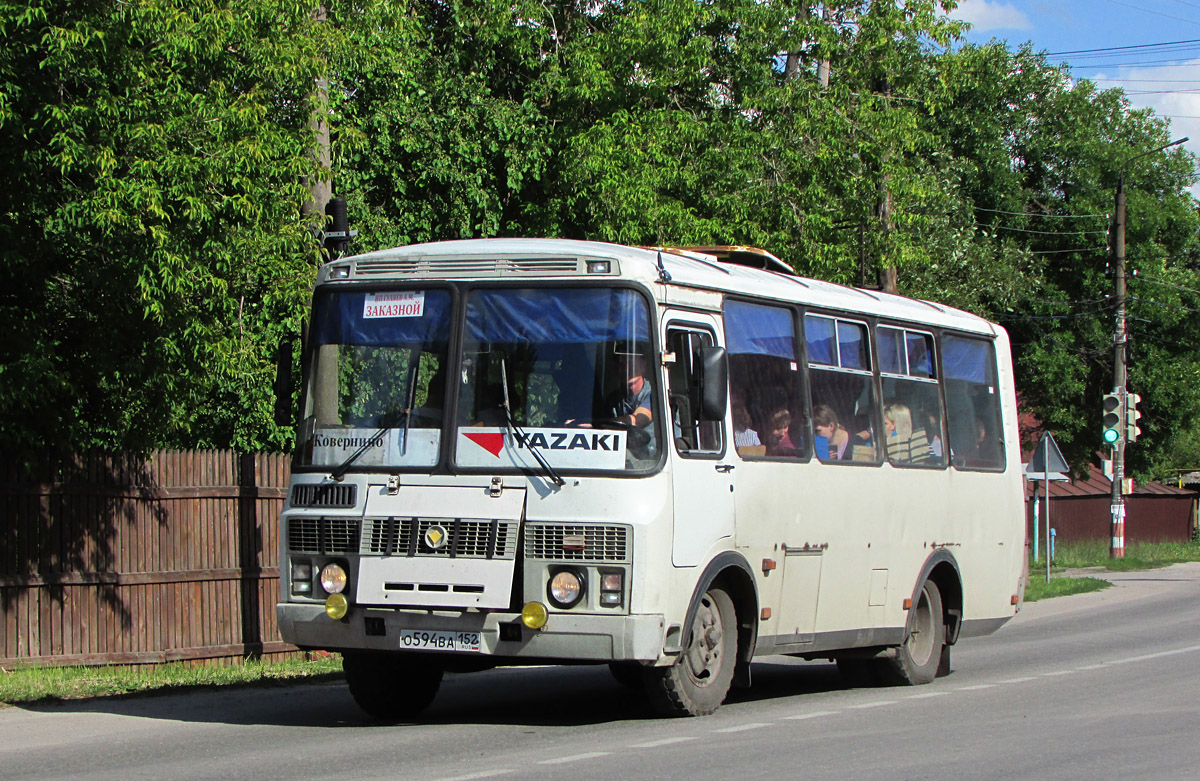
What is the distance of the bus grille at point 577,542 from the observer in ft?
30.1

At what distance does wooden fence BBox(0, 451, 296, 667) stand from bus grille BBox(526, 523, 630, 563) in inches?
267

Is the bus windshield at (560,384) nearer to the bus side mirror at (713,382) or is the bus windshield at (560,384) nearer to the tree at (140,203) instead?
the bus side mirror at (713,382)

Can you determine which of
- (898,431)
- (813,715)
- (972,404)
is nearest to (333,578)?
(813,715)

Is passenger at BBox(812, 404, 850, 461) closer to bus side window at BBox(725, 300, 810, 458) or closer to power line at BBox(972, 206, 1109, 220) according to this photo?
bus side window at BBox(725, 300, 810, 458)

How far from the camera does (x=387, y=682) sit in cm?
1047

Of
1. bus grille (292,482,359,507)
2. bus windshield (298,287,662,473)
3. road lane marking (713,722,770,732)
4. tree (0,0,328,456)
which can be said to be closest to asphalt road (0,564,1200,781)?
road lane marking (713,722,770,732)

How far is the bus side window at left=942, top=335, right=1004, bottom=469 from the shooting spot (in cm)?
1367

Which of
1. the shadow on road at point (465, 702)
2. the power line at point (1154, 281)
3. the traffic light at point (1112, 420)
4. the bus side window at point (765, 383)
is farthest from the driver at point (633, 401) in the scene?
the power line at point (1154, 281)

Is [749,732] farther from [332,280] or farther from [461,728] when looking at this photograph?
[332,280]

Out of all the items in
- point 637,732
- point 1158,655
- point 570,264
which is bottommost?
point 1158,655

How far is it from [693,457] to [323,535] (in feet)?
7.63

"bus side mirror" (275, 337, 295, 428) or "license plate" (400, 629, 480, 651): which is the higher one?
"bus side mirror" (275, 337, 295, 428)

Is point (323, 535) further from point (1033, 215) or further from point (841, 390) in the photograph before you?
point (1033, 215)

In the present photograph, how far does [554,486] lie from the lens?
365 inches
